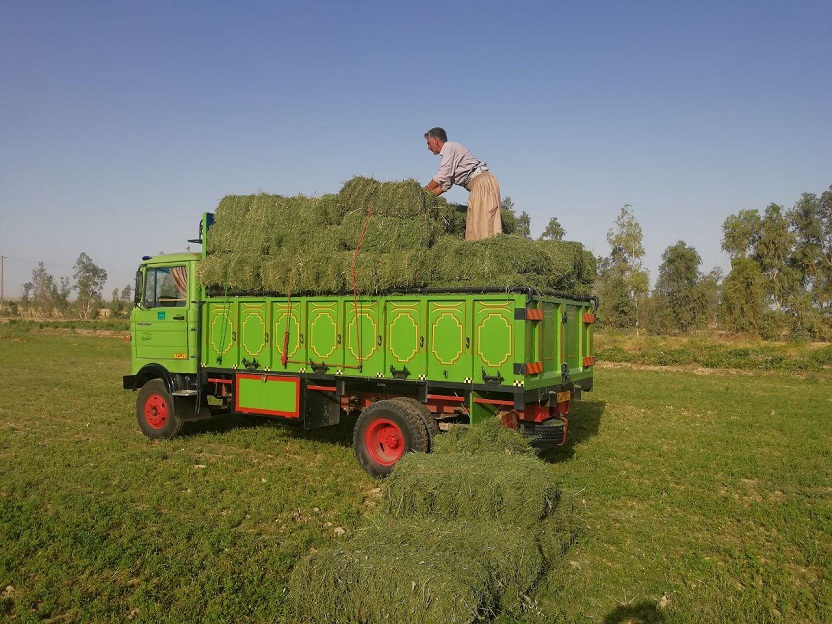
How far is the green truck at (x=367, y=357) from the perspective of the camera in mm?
7328

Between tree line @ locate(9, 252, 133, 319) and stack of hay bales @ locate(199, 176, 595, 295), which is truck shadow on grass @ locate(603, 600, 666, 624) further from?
tree line @ locate(9, 252, 133, 319)

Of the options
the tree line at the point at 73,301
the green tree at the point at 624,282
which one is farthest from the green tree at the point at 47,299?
the green tree at the point at 624,282

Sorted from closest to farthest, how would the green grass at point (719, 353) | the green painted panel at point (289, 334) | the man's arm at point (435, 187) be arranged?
the green painted panel at point (289, 334)
the man's arm at point (435, 187)
the green grass at point (719, 353)

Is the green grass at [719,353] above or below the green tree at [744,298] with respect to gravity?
below

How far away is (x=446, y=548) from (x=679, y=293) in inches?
1619

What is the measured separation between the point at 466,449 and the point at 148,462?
4.41 meters

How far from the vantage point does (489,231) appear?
9062 mm

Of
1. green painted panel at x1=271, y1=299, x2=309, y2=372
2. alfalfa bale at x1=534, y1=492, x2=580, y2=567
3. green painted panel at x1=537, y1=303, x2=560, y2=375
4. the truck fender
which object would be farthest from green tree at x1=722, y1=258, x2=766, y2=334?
the truck fender

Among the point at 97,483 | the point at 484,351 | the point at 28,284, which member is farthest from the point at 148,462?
the point at 28,284

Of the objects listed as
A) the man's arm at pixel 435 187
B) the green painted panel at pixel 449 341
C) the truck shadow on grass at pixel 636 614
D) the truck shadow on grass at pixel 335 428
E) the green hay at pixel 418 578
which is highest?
the man's arm at pixel 435 187

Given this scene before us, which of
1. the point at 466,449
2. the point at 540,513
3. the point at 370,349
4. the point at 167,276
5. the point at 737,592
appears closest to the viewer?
the point at 737,592

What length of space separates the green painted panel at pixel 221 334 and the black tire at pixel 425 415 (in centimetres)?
309

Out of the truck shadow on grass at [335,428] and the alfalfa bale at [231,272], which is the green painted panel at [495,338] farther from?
the alfalfa bale at [231,272]

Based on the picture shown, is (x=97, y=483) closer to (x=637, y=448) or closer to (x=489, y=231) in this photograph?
(x=489, y=231)
